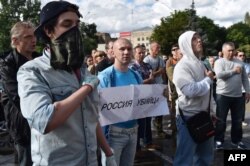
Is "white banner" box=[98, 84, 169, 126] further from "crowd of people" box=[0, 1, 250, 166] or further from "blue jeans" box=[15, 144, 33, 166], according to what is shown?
"blue jeans" box=[15, 144, 33, 166]

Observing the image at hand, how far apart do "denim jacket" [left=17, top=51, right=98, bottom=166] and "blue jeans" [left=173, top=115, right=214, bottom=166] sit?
2333 mm

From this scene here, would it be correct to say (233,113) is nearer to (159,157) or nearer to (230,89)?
(230,89)

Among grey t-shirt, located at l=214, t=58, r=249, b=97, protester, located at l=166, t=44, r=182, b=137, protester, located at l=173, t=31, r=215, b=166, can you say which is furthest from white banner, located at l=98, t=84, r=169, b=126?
protester, located at l=166, t=44, r=182, b=137

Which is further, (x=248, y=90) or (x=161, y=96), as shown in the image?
(x=248, y=90)

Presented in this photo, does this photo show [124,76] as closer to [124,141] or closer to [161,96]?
[124,141]

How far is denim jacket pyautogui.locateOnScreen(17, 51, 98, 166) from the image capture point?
1881 millimetres

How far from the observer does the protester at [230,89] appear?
6.41 meters

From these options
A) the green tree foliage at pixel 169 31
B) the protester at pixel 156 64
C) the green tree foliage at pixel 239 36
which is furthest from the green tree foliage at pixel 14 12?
the protester at pixel 156 64

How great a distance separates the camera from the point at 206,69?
4.42 m

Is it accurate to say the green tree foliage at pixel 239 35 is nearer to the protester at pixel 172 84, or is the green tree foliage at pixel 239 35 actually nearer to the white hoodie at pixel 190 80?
the protester at pixel 172 84

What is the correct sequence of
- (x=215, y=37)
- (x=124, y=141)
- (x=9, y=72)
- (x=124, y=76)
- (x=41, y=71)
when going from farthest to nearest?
(x=215, y=37)
(x=124, y=76)
(x=124, y=141)
(x=9, y=72)
(x=41, y=71)

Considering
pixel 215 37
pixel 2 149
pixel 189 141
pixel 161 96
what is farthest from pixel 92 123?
pixel 215 37

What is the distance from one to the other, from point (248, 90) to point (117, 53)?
328 cm

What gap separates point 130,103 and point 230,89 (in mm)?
2721
